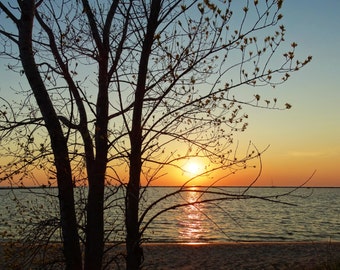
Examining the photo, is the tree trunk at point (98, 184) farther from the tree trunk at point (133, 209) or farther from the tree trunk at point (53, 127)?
the tree trunk at point (133, 209)

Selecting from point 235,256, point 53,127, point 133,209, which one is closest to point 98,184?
point 133,209

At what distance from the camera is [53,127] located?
6.37 metres

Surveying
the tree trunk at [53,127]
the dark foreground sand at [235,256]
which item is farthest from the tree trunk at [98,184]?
the dark foreground sand at [235,256]

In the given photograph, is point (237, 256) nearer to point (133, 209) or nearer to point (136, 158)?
point (133, 209)

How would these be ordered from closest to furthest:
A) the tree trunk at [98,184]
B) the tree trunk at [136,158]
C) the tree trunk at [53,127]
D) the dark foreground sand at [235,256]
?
the tree trunk at [136,158], the tree trunk at [53,127], the tree trunk at [98,184], the dark foreground sand at [235,256]

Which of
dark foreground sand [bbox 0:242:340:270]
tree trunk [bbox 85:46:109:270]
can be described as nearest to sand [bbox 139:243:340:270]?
dark foreground sand [bbox 0:242:340:270]

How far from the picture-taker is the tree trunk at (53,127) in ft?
20.9

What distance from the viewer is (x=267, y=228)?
154ft

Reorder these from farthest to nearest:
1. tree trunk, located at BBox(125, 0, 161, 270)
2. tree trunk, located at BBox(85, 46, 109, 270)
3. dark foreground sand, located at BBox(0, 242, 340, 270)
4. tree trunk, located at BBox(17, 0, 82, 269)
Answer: dark foreground sand, located at BBox(0, 242, 340, 270) < tree trunk, located at BBox(85, 46, 109, 270) < tree trunk, located at BBox(17, 0, 82, 269) < tree trunk, located at BBox(125, 0, 161, 270)

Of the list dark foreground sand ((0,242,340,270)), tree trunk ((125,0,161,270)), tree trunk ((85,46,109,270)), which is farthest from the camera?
dark foreground sand ((0,242,340,270))

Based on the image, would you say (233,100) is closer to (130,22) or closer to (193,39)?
(193,39)

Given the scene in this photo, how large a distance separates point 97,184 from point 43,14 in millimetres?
2852

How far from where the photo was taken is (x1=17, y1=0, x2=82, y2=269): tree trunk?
20.9 feet

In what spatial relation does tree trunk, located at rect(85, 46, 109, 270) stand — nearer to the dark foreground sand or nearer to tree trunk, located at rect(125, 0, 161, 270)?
tree trunk, located at rect(125, 0, 161, 270)
